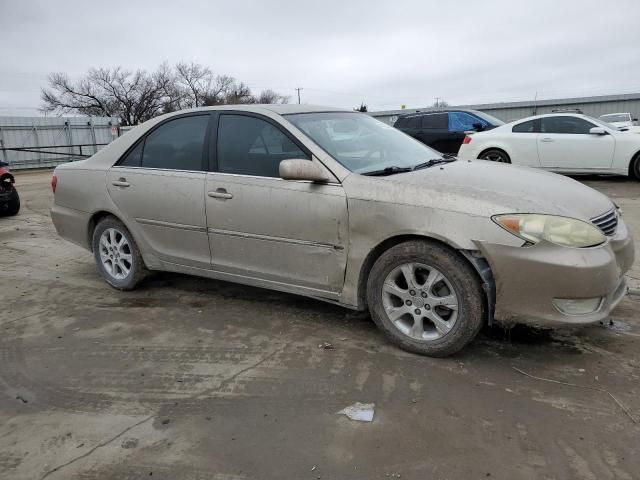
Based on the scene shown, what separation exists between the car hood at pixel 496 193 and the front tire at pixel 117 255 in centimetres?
249

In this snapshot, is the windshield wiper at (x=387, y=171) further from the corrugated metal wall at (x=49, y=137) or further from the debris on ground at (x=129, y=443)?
the corrugated metal wall at (x=49, y=137)

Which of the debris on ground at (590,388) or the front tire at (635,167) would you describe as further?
the front tire at (635,167)

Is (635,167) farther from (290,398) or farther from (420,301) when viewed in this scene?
(290,398)

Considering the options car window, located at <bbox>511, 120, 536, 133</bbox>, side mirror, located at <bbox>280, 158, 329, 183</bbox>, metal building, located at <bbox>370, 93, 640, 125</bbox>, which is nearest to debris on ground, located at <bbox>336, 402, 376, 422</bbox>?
side mirror, located at <bbox>280, 158, 329, 183</bbox>

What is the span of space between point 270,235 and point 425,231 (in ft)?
3.81

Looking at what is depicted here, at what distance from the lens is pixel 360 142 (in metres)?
3.96

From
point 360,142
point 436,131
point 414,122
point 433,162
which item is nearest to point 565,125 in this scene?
point 436,131

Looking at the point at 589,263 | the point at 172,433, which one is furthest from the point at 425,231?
the point at 172,433

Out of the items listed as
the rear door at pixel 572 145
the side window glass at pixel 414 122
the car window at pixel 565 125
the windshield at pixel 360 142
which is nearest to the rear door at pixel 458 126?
the side window glass at pixel 414 122

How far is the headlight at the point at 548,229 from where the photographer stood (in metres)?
2.94

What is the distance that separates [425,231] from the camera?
3135 millimetres

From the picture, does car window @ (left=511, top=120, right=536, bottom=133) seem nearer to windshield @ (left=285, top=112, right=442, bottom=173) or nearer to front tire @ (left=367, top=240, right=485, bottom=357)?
windshield @ (left=285, top=112, right=442, bottom=173)

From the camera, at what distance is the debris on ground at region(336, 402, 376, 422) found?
273cm

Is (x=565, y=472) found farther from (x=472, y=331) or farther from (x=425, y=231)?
(x=425, y=231)
